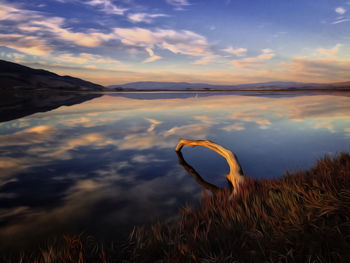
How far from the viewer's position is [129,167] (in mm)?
8008

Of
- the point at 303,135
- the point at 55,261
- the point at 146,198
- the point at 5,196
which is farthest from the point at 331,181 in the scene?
the point at 303,135

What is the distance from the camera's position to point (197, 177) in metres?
7.19

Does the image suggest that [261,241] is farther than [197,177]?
No

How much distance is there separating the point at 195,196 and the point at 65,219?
3127mm

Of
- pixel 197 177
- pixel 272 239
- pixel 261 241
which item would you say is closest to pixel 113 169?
pixel 197 177

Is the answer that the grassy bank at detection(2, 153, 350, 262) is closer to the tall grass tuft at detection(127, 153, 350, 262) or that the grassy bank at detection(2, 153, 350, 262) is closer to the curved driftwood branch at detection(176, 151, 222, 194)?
the tall grass tuft at detection(127, 153, 350, 262)

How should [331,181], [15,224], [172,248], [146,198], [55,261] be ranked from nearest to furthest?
1. [55,261]
2. [172,248]
3. [331,181]
4. [15,224]
5. [146,198]

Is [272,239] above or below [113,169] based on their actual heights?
above

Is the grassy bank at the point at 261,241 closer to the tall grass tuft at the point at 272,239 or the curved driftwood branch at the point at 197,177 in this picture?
the tall grass tuft at the point at 272,239

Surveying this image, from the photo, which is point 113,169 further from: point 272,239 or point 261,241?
point 272,239

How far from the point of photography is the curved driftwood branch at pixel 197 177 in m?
6.28

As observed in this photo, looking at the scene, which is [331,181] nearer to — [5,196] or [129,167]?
[129,167]

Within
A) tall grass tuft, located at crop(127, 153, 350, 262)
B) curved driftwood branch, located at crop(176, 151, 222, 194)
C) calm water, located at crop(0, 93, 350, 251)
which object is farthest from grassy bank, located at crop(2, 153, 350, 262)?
curved driftwood branch, located at crop(176, 151, 222, 194)

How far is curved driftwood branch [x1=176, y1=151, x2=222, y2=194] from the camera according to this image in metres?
6.28
